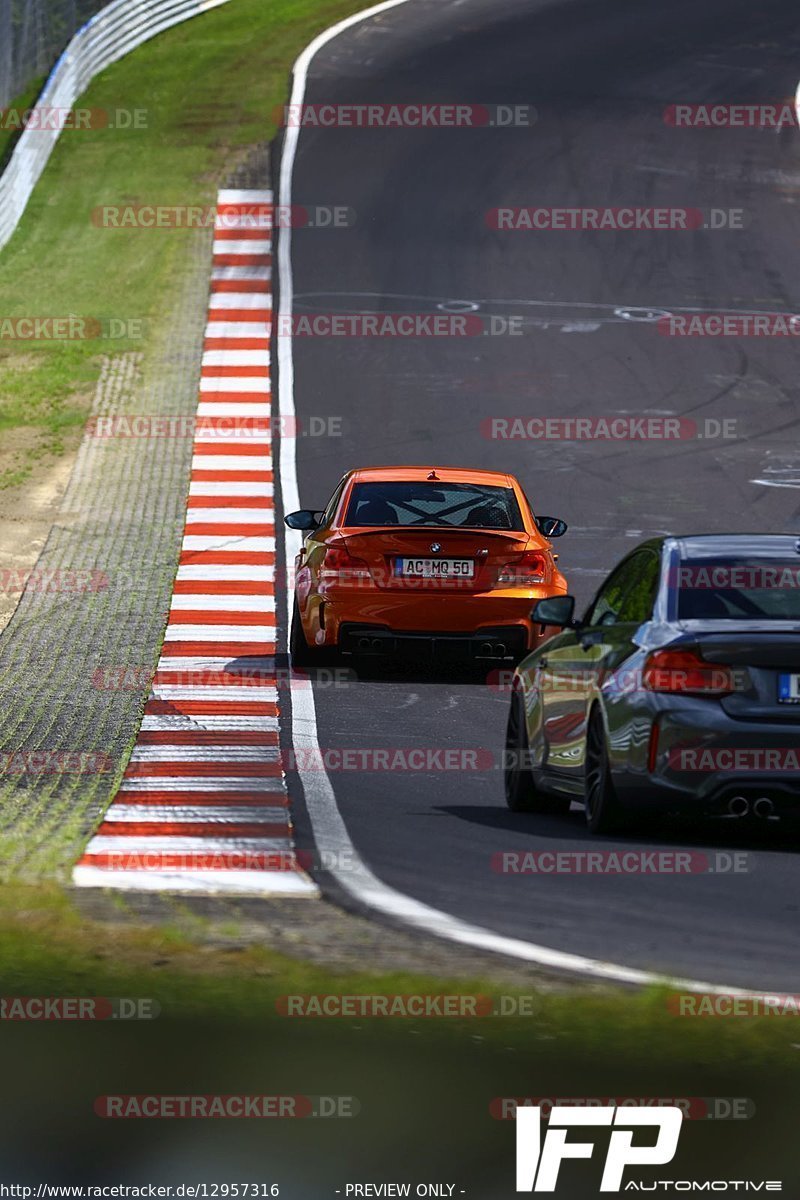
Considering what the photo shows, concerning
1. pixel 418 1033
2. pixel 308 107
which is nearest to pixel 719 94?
pixel 308 107

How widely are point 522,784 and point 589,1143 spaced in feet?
19.7

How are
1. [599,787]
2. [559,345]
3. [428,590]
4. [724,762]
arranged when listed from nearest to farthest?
1. [724,762]
2. [599,787]
3. [428,590]
4. [559,345]

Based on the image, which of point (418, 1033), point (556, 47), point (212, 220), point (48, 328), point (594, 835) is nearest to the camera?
point (418, 1033)

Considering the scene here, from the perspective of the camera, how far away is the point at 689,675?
9773mm

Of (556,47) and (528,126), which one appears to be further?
(556,47)

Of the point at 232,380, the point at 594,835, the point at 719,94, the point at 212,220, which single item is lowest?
the point at 594,835

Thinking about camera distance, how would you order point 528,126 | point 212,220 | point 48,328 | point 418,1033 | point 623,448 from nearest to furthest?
point 418,1033 < point 623,448 < point 48,328 < point 212,220 < point 528,126

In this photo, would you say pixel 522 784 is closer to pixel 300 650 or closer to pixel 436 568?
pixel 436 568

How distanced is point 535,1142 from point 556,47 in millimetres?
41485

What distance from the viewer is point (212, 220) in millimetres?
36844

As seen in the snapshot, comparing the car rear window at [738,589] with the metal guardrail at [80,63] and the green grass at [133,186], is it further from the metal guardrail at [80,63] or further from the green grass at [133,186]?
the metal guardrail at [80,63]

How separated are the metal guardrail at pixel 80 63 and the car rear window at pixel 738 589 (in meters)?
27.9

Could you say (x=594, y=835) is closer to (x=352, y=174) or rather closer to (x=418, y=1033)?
(x=418, y=1033)

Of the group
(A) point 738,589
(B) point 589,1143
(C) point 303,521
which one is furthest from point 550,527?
(B) point 589,1143
